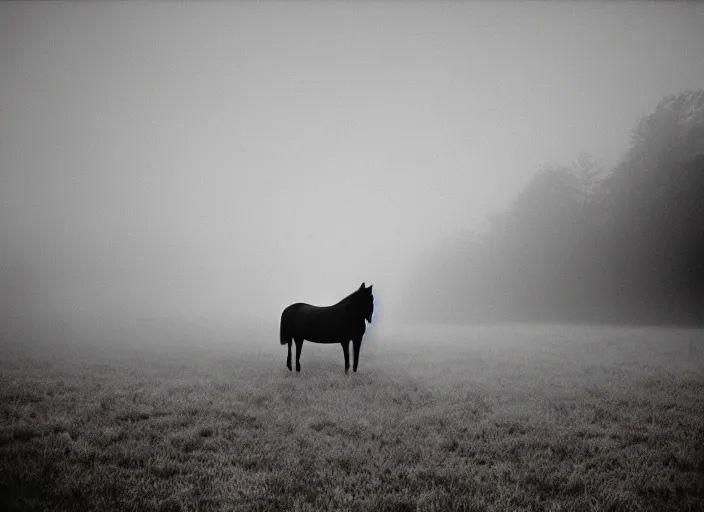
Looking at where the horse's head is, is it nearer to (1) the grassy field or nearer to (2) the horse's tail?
(1) the grassy field

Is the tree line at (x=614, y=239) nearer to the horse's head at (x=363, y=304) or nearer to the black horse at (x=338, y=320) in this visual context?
the horse's head at (x=363, y=304)

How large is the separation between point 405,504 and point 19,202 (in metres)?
122

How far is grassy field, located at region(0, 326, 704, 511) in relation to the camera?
4.56m

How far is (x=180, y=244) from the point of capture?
105 m

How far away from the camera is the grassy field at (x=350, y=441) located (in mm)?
4559

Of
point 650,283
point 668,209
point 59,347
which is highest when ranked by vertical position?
point 668,209

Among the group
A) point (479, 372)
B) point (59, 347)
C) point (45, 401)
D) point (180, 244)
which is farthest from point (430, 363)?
point (180, 244)

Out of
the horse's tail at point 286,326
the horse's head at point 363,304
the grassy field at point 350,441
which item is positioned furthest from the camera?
the horse's tail at point 286,326

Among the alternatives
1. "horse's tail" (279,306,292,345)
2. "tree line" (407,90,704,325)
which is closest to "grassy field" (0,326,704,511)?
"horse's tail" (279,306,292,345)

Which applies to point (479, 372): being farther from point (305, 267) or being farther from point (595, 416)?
point (305, 267)

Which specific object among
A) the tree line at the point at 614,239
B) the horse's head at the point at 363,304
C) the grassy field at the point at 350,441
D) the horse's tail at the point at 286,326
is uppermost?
the tree line at the point at 614,239

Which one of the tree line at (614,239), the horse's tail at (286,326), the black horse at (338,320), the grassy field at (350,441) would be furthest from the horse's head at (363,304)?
the tree line at (614,239)

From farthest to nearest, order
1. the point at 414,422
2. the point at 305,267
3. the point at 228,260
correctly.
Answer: the point at 305,267, the point at 228,260, the point at 414,422

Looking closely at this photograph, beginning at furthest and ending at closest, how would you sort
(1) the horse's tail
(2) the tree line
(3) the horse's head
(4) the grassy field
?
(2) the tree line → (1) the horse's tail → (3) the horse's head → (4) the grassy field
